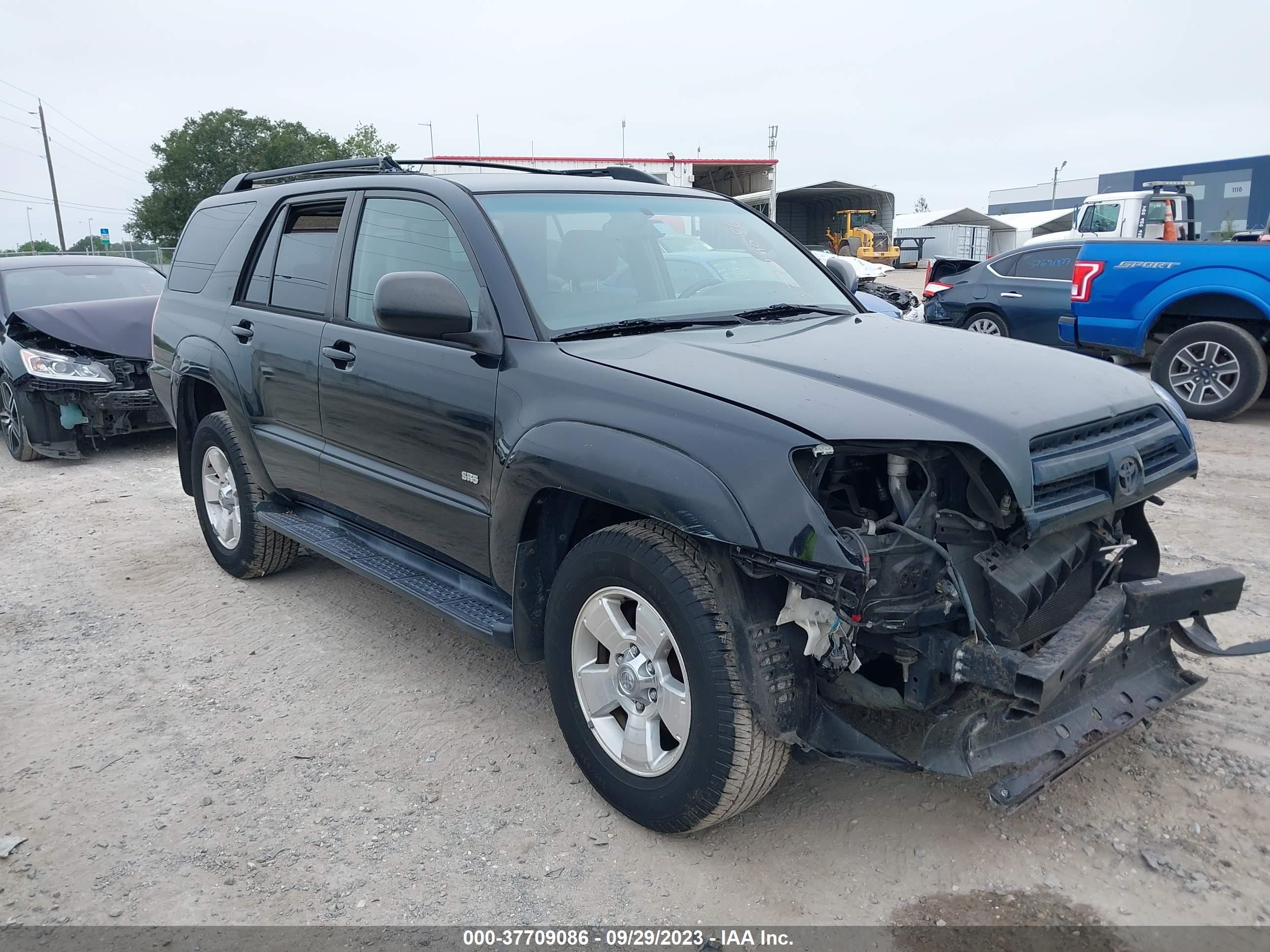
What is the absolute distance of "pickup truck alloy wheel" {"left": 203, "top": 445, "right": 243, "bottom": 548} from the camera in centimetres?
507

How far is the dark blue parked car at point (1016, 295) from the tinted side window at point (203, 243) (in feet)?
25.7

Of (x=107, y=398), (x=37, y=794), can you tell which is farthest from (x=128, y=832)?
(x=107, y=398)

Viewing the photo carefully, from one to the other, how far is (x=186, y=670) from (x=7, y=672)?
32.0 inches

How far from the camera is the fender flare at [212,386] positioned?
4680 mm

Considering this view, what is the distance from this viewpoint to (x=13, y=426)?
8469 mm

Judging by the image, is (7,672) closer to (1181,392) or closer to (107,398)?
(107,398)

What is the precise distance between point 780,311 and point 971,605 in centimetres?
158

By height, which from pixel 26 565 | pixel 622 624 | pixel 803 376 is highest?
pixel 803 376

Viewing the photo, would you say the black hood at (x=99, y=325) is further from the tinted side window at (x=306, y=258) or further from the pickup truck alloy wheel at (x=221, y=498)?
the tinted side window at (x=306, y=258)

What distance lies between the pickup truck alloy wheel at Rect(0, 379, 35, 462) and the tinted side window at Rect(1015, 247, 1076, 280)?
33.9 feet

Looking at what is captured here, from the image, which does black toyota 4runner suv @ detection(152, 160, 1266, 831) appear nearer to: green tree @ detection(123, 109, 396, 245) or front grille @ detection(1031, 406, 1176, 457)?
front grille @ detection(1031, 406, 1176, 457)

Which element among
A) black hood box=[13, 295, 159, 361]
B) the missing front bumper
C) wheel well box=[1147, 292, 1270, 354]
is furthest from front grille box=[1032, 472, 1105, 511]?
black hood box=[13, 295, 159, 361]

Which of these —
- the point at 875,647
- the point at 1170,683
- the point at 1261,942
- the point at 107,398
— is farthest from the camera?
the point at 107,398

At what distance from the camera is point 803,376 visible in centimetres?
275
